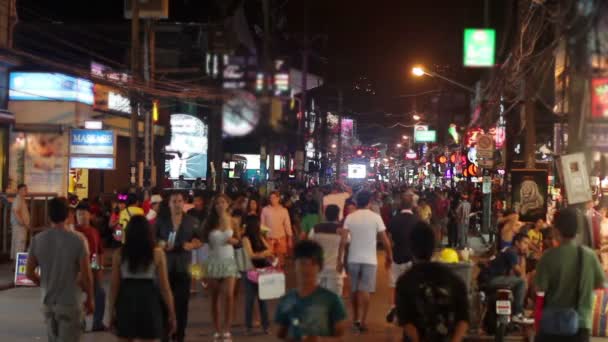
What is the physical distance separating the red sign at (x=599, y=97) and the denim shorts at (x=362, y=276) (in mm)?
3853

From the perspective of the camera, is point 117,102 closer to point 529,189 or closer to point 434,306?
point 529,189

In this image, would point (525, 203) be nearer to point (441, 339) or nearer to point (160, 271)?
point (160, 271)

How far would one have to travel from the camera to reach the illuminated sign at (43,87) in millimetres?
26641

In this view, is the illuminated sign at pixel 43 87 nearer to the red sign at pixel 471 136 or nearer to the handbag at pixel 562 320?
the red sign at pixel 471 136

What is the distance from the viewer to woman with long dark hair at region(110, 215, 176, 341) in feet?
26.1

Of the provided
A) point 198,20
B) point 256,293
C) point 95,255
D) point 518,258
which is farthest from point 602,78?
point 198,20

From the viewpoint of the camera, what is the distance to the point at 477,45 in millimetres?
15250

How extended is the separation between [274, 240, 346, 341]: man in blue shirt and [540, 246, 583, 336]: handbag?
2.27 meters

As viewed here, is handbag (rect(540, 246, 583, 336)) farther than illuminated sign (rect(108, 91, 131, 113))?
No

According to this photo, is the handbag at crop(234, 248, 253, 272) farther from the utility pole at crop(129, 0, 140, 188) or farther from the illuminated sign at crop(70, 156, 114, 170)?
the illuminated sign at crop(70, 156, 114, 170)

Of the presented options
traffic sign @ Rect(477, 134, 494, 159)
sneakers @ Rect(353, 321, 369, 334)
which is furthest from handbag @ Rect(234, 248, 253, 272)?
traffic sign @ Rect(477, 134, 494, 159)

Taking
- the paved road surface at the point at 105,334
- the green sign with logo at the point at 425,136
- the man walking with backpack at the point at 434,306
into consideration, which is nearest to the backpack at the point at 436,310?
the man walking with backpack at the point at 434,306

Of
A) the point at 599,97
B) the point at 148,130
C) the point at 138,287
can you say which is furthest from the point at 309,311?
the point at 148,130

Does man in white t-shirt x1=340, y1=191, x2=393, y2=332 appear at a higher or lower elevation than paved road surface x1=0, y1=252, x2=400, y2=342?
higher
